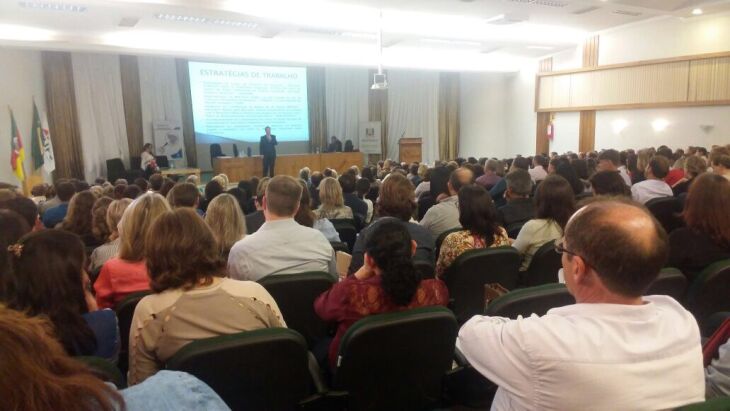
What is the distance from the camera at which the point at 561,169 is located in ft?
17.6

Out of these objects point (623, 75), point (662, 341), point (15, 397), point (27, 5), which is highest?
point (27, 5)

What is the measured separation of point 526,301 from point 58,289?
5.55 ft

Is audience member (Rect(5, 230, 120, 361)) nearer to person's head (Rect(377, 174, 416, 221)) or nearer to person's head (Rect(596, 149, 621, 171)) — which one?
person's head (Rect(377, 174, 416, 221))

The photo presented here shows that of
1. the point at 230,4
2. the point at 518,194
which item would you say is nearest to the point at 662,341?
the point at 518,194

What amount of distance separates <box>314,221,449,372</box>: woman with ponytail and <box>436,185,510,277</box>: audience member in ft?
3.37

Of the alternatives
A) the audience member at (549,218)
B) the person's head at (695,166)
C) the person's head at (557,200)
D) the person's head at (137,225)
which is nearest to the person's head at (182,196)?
the person's head at (137,225)

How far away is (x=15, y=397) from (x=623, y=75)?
1359cm

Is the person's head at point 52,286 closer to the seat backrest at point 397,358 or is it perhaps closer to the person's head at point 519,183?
the seat backrest at point 397,358

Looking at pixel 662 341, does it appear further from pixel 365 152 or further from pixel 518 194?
pixel 365 152

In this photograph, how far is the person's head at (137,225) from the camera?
2.47 m

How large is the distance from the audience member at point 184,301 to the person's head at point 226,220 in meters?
1.21

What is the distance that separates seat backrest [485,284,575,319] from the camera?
1826 mm

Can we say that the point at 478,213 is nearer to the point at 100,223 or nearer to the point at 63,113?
the point at 100,223

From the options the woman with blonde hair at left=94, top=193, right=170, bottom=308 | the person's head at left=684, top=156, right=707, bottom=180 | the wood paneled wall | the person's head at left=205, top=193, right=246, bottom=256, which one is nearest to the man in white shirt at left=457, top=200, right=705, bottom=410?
the woman with blonde hair at left=94, top=193, right=170, bottom=308
